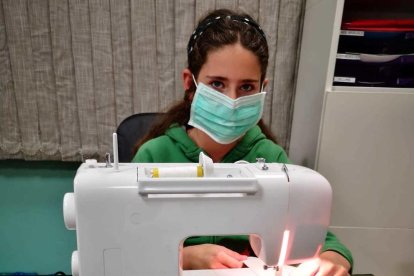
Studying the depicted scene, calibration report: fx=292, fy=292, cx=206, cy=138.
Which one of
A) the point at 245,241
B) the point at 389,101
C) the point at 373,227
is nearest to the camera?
the point at 245,241

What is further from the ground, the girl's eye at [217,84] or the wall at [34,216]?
the girl's eye at [217,84]

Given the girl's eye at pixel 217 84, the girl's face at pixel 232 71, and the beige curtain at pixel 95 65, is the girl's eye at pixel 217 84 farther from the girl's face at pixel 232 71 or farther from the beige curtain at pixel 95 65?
the beige curtain at pixel 95 65

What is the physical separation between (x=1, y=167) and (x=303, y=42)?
168 cm

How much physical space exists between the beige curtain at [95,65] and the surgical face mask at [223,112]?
0.67 metres

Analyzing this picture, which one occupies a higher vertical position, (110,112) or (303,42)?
(303,42)

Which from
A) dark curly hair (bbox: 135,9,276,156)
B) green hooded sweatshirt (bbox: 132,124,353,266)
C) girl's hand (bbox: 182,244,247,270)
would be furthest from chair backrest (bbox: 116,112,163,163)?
girl's hand (bbox: 182,244,247,270)

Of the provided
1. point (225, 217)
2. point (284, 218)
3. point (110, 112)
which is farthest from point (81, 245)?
point (110, 112)

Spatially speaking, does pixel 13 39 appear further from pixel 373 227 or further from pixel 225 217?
pixel 373 227

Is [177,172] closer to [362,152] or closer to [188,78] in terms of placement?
[188,78]

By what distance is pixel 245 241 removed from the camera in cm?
84

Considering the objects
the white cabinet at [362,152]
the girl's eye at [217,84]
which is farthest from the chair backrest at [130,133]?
the white cabinet at [362,152]

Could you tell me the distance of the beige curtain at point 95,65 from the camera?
1345 mm

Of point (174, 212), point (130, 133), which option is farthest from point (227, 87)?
point (130, 133)

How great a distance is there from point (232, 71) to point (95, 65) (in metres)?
0.88
